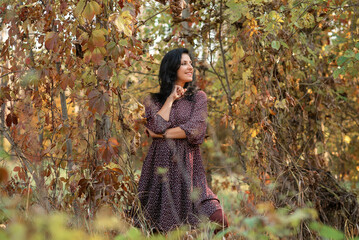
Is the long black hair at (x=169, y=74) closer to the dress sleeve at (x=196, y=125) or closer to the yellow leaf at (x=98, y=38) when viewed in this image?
the dress sleeve at (x=196, y=125)

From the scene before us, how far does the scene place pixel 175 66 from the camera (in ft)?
10.4

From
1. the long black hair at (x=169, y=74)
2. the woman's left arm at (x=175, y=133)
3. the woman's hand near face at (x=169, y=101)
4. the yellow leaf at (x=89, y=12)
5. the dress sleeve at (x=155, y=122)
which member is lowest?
the woman's left arm at (x=175, y=133)

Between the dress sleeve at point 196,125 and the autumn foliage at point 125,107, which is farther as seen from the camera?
the dress sleeve at point 196,125

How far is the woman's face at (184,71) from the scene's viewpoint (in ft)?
10.3

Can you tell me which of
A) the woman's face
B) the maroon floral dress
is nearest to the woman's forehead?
the woman's face

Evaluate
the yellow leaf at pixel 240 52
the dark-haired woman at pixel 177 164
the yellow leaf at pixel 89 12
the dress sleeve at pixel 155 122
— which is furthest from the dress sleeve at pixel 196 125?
the yellow leaf at pixel 89 12

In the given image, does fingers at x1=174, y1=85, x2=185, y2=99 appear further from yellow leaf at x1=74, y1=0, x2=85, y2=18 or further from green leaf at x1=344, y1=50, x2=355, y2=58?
yellow leaf at x1=74, y1=0, x2=85, y2=18

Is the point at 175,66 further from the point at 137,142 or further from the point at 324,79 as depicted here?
the point at 324,79

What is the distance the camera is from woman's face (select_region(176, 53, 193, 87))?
3145mm

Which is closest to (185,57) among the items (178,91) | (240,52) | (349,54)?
(178,91)

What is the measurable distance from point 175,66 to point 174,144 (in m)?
0.63

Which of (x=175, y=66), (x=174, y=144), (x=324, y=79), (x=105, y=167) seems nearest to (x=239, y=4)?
(x=175, y=66)

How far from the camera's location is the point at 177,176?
292 centimetres

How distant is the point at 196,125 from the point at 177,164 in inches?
12.2
